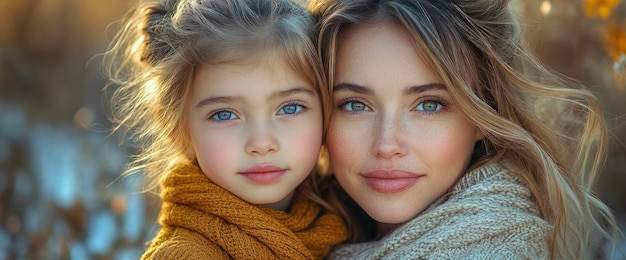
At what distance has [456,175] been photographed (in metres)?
2.78

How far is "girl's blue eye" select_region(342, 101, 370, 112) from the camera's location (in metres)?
2.76

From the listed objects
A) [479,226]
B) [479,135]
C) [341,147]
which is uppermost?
[479,135]

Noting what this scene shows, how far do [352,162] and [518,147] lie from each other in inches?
21.4

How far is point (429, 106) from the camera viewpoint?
271 cm

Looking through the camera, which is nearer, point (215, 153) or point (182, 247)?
point (182, 247)

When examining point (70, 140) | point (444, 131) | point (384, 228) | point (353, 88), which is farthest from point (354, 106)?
point (70, 140)

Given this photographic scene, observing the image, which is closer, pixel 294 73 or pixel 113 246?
pixel 294 73

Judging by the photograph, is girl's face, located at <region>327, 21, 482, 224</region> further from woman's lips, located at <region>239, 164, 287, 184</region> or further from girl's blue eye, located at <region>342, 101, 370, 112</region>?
woman's lips, located at <region>239, 164, 287, 184</region>

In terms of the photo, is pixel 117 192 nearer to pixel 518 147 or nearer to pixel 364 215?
pixel 364 215

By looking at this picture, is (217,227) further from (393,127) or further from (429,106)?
(429,106)

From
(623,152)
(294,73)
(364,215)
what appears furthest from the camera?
(623,152)

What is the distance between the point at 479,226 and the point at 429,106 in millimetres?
A: 431

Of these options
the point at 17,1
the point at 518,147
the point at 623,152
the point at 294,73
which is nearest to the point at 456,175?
the point at 518,147

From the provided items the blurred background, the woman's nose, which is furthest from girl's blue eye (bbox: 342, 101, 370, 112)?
the blurred background
